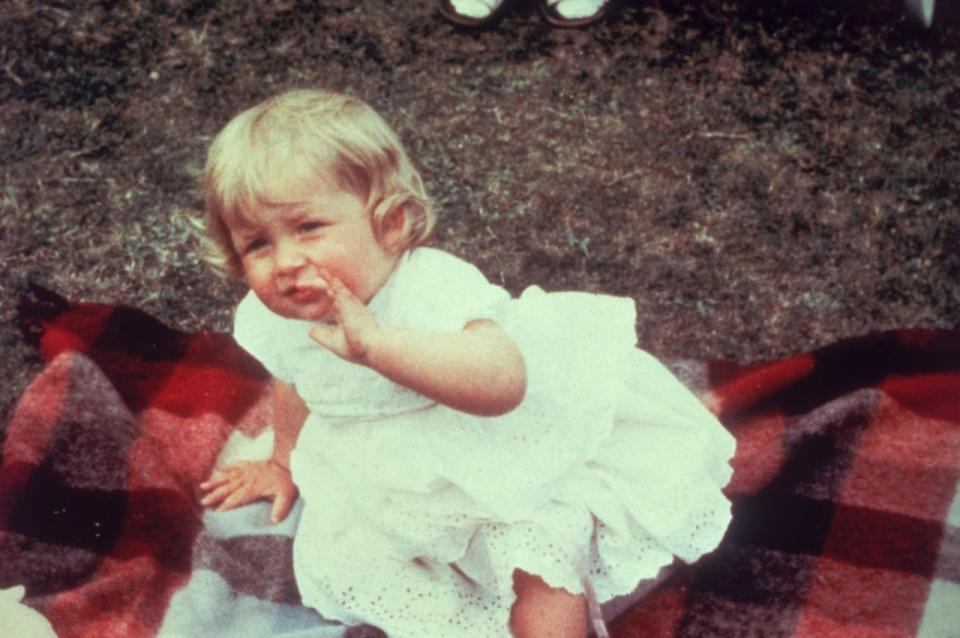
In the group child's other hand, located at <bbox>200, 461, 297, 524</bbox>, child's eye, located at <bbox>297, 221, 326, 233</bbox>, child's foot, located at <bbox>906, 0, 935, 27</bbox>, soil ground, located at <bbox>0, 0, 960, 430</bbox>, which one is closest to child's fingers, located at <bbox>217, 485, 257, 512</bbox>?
child's other hand, located at <bbox>200, 461, 297, 524</bbox>

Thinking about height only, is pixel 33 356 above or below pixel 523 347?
below

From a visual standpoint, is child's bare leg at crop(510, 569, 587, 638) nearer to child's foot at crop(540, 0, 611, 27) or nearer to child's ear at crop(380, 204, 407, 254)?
child's ear at crop(380, 204, 407, 254)

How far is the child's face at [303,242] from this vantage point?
1.16 meters

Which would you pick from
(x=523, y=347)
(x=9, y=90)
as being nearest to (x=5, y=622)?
(x=523, y=347)

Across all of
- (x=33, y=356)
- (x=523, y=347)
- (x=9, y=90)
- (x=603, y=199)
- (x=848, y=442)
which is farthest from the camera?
(x=9, y=90)

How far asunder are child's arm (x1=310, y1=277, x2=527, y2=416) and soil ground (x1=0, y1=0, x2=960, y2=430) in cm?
62

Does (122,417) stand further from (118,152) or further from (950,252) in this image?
(950,252)

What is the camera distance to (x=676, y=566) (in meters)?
1.43

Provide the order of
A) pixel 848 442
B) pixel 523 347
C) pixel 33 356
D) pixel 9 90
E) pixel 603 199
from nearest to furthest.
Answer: pixel 523 347 → pixel 848 442 → pixel 33 356 → pixel 603 199 → pixel 9 90

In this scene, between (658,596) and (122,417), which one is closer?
(658,596)

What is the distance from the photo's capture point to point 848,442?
152 centimetres

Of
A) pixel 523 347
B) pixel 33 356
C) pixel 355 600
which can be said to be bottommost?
pixel 33 356

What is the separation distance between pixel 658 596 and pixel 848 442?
0.34 m

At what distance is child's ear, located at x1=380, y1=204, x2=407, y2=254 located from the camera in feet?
4.01
